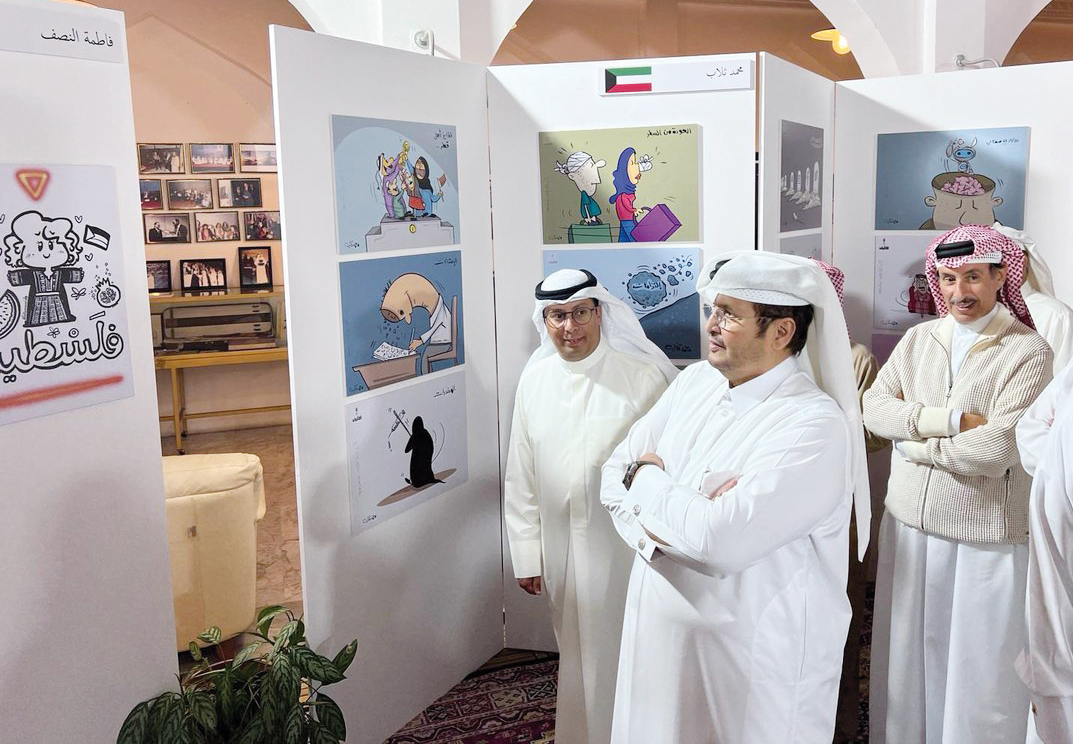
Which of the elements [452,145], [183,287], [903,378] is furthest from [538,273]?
[183,287]

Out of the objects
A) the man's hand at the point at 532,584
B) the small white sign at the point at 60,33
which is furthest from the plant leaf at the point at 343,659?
the small white sign at the point at 60,33

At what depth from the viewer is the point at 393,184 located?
327cm

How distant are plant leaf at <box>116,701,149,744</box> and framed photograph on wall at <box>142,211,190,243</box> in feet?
20.9

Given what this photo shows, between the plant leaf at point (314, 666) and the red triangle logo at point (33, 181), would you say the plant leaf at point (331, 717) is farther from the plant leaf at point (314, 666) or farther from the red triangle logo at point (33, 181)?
the red triangle logo at point (33, 181)

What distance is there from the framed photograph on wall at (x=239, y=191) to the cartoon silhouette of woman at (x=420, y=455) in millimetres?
5544

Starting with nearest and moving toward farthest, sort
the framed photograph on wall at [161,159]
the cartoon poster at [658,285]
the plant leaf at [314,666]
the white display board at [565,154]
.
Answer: the plant leaf at [314,666]
the white display board at [565,154]
the cartoon poster at [658,285]
the framed photograph on wall at [161,159]

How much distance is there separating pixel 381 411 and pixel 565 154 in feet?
3.89

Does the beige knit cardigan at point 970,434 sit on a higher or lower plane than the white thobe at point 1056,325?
lower

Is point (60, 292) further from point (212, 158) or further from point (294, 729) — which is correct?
point (212, 158)

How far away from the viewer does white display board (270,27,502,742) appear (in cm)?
293

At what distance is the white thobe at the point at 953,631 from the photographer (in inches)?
110

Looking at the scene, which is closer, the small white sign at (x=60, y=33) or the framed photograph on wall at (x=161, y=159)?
the small white sign at (x=60, y=33)

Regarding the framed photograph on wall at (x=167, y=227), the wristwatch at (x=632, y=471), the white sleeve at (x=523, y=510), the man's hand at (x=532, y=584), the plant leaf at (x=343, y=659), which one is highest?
the framed photograph on wall at (x=167, y=227)

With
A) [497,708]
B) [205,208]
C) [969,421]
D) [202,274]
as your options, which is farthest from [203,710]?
[205,208]
